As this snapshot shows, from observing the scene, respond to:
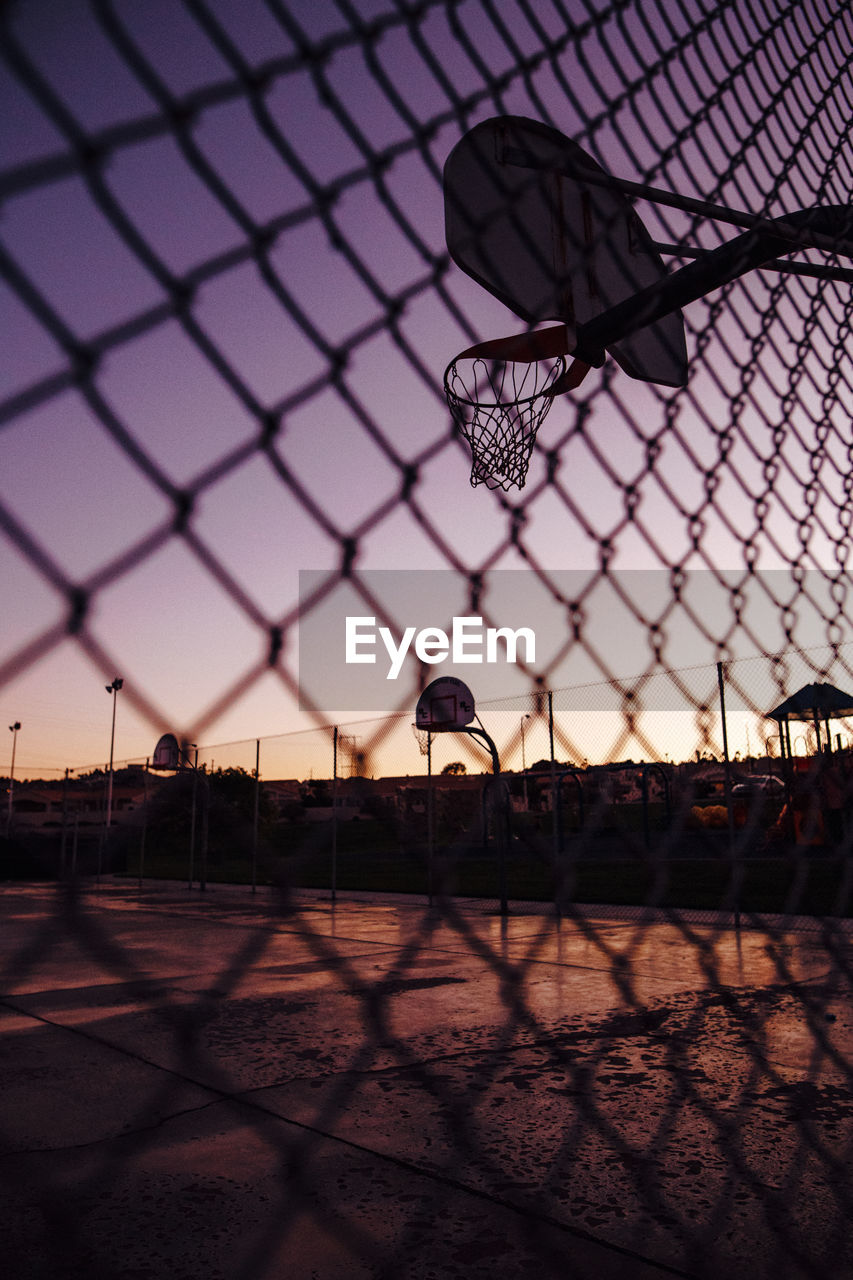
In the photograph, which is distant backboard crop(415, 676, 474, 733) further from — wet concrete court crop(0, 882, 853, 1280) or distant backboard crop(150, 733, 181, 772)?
distant backboard crop(150, 733, 181, 772)

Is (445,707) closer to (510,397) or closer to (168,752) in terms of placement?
(510,397)

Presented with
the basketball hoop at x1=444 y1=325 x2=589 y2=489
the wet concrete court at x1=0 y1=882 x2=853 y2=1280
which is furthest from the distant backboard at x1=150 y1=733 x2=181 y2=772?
the basketball hoop at x1=444 y1=325 x2=589 y2=489

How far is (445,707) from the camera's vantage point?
4191mm

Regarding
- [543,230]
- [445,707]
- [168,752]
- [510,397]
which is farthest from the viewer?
[445,707]

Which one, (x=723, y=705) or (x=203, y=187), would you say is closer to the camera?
(x=203, y=187)

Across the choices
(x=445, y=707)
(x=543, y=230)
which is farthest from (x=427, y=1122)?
(x=543, y=230)

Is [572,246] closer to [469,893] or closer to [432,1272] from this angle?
[432,1272]

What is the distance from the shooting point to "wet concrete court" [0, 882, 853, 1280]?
1918 mm

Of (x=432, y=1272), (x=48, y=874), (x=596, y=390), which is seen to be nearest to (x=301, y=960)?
(x=432, y=1272)

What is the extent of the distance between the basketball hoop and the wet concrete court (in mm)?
1016

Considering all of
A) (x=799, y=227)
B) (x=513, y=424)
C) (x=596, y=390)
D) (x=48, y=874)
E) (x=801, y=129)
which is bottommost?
(x=48, y=874)

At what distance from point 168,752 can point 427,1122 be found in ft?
6.02

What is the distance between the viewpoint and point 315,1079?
327cm

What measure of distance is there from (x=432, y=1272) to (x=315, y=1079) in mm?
1521
